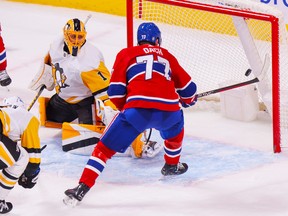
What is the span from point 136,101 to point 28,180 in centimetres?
65

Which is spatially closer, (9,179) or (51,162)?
(9,179)

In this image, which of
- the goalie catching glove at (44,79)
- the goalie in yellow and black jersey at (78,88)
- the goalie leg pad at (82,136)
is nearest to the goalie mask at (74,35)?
the goalie in yellow and black jersey at (78,88)

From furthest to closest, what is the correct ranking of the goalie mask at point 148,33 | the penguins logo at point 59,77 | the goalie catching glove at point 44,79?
1. the goalie catching glove at point 44,79
2. the penguins logo at point 59,77
3. the goalie mask at point 148,33

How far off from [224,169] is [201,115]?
0.91 metres

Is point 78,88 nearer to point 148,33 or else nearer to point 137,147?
point 137,147

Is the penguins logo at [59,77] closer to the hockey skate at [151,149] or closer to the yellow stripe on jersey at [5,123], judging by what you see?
the hockey skate at [151,149]

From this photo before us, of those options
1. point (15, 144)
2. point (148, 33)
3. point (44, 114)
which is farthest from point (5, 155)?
point (44, 114)

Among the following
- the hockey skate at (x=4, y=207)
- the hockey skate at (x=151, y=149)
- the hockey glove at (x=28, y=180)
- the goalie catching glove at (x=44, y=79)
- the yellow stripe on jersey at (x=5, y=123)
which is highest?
the yellow stripe on jersey at (x=5, y=123)

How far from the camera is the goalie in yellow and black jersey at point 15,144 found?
503 cm

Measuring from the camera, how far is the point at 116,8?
8.63 m

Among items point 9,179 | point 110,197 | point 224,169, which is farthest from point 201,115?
point 9,179

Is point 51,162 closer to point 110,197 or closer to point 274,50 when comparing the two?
point 110,197

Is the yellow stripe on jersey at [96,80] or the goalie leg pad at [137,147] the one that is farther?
the yellow stripe on jersey at [96,80]

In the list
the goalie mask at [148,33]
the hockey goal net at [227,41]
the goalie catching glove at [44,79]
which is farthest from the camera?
the goalie catching glove at [44,79]
